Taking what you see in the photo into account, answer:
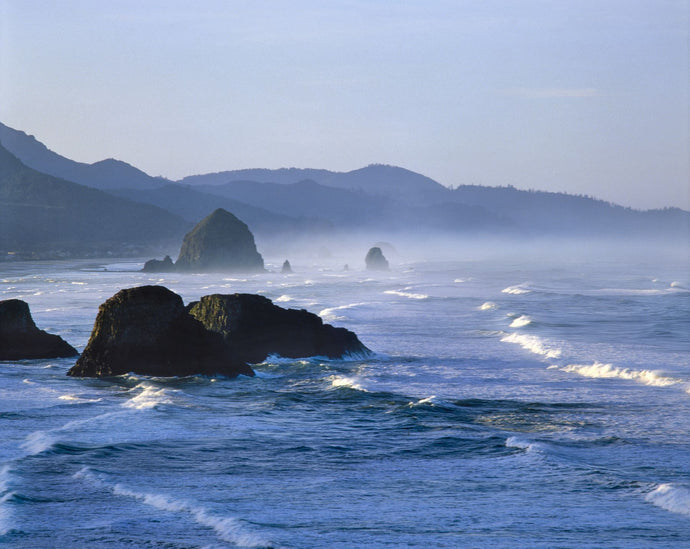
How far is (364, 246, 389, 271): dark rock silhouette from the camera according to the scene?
11325cm

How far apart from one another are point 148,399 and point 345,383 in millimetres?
4947

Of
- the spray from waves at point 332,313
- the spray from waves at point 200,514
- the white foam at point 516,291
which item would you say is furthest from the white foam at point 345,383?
the white foam at point 516,291

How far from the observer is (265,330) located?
26.3 metres

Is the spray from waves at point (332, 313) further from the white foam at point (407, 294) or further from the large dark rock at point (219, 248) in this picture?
the large dark rock at point (219, 248)

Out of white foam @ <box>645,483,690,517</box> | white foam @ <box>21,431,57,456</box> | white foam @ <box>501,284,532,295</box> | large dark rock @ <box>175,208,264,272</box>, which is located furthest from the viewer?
large dark rock @ <box>175,208,264,272</box>

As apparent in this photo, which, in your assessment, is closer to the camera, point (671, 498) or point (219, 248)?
point (671, 498)

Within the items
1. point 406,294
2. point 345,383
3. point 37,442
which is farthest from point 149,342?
point 406,294

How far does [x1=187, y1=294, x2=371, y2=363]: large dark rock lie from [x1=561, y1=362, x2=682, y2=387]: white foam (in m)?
6.51

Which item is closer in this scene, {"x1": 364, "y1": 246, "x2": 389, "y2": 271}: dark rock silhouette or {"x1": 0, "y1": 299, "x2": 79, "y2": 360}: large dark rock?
{"x1": 0, "y1": 299, "x2": 79, "y2": 360}: large dark rock

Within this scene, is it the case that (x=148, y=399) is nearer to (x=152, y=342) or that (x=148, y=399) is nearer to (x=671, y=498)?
(x=152, y=342)

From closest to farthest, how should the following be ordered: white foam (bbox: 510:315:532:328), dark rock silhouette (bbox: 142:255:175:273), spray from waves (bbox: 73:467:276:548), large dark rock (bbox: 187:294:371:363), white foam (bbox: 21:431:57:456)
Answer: spray from waves (bbox: 73:467:276:548) → white foam (bbox: 21:431:57:456) → large dark rock (bbox: 187:294:371:363) → white foam (bbox: 510:315:532:328) → dark rock silhouette (bbox: 142:255:175:273)

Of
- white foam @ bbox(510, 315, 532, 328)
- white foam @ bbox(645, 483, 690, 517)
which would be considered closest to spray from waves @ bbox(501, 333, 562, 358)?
white foam @ bbox(510, 315, 532, 328)

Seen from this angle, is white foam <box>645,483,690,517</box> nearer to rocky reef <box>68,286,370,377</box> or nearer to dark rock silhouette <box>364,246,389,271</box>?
rocky reef <box>68,286,370,377</box>

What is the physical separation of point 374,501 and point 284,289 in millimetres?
54318
